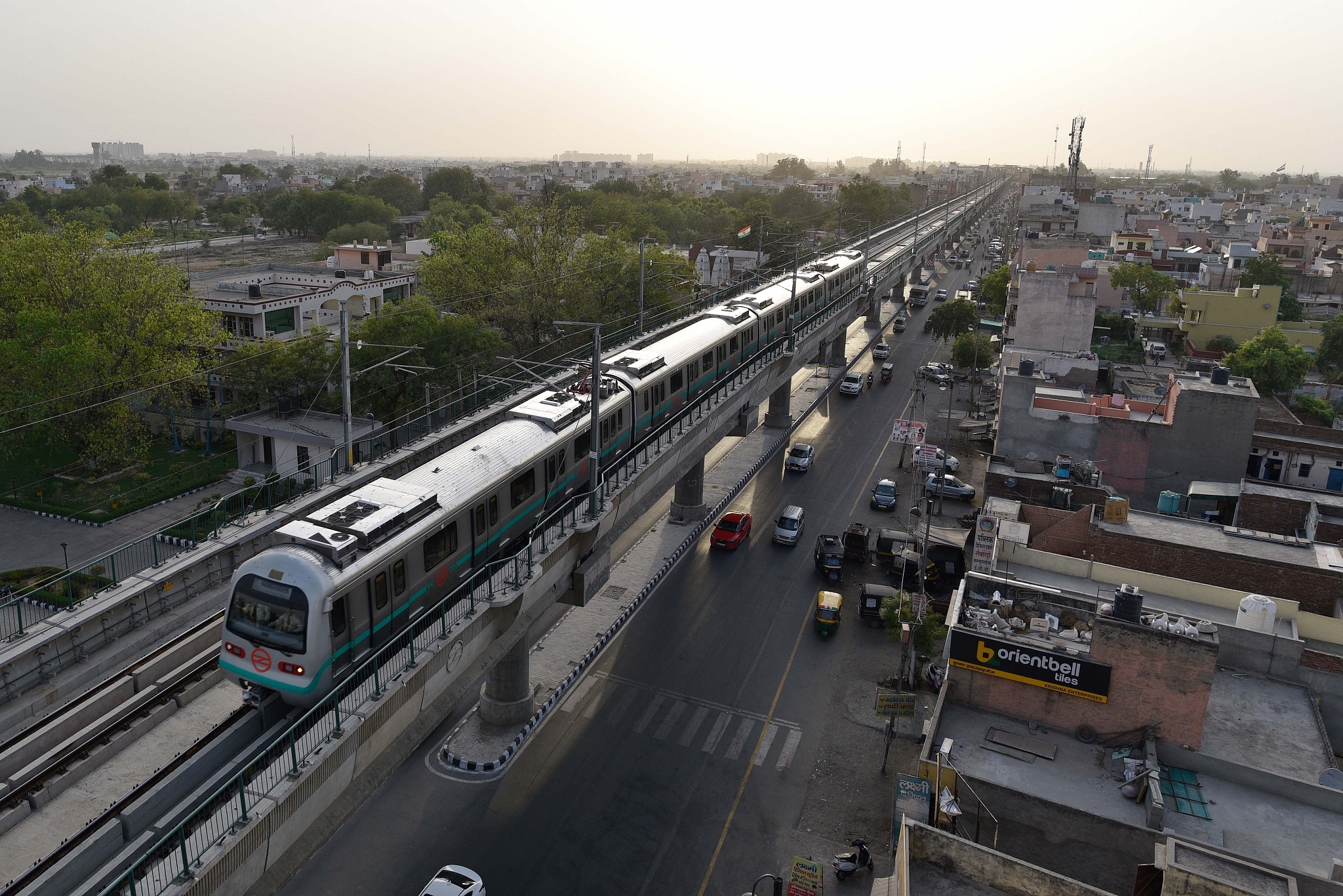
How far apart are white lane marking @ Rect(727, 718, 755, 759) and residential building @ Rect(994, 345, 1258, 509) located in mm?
16107

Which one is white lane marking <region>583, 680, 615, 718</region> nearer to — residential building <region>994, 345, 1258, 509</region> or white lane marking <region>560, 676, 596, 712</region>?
white lane marking <region>560, 676, 596, 712</region>

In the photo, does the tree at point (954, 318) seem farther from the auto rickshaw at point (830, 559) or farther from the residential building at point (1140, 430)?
the auto rickshaw at point (830, 559)

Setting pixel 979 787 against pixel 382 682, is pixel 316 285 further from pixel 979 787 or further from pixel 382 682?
pixel 979 787

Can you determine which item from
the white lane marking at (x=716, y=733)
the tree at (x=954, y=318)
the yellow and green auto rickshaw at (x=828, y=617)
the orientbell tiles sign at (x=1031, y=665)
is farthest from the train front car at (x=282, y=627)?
the tree at (x=954, y=318)

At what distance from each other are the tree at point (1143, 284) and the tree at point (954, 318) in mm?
9259

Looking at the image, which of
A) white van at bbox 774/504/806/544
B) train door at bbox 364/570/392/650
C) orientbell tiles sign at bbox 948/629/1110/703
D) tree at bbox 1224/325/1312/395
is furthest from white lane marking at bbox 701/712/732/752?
tree at bbox 1224/325/1312/395

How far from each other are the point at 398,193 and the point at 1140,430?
14433cm

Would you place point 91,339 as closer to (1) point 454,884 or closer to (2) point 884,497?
(1) point 454,884

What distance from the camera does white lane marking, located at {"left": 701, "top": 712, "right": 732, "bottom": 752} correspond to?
2144 cm

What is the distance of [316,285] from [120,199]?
90.2 m

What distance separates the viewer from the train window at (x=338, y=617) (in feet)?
45.1

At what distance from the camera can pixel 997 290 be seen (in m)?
65.8

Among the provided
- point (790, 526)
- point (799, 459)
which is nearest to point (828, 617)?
point (790, 526)

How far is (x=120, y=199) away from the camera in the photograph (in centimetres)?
12319
